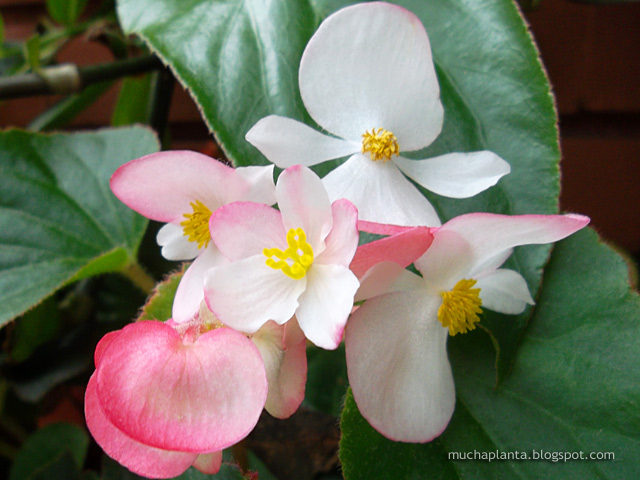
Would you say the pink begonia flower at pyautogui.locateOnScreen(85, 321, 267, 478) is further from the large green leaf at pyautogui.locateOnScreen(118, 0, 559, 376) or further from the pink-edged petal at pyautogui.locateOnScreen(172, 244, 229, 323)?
the large green leaf at pyautogui.locateOnScreen(118, 0, 559, 376)

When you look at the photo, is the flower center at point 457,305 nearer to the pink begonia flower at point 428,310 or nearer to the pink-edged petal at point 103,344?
the pink begonia flower at point 428,310

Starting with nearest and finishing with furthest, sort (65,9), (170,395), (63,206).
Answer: (170,395)
(63,206)
(65,9)

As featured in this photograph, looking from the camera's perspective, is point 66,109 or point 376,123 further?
point 66,109

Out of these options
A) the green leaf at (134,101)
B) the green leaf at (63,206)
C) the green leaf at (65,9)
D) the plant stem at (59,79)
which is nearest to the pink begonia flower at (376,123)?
the green leaf at (63,206)

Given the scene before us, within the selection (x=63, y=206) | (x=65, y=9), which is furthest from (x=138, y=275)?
(x=65, y=9)

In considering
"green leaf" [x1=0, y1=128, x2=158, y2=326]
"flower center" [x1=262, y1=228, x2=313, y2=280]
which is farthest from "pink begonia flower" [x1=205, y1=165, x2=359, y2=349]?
"green leaf" [x1=0, y1=128, x2=158, y2=326]

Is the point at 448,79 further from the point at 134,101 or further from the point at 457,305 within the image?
the point at 134,101

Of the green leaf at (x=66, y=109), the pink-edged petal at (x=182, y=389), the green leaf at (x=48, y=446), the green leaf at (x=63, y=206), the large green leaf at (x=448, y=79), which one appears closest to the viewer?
the pink-edged petal at (x=182, y=389)
